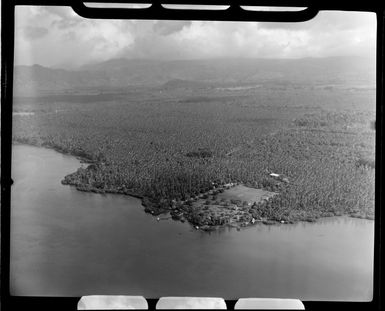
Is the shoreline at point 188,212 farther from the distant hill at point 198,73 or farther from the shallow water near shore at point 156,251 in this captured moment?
the distant hill at point 198,73

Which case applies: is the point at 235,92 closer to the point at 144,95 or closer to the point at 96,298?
the point at 144,95

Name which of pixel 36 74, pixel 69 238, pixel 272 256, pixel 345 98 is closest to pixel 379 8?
pixel 345 98

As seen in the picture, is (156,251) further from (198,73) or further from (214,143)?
(198,73)

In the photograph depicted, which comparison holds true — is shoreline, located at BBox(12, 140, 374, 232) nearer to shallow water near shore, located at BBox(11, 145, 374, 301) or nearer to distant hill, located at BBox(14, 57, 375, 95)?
shallow water near shore, located at BBox(11, 145, 374, 301)

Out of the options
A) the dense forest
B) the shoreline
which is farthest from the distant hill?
the shoreline

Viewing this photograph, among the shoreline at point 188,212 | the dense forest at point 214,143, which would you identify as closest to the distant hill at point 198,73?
the dense forest at point 214,143
